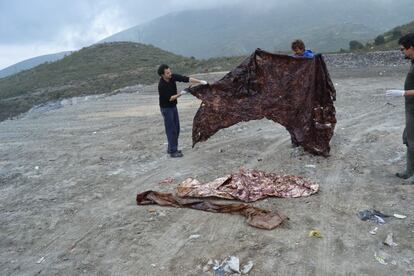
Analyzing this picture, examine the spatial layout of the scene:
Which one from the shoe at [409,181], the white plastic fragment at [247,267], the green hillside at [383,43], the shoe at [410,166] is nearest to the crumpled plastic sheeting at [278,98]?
the shoe at [410,166]

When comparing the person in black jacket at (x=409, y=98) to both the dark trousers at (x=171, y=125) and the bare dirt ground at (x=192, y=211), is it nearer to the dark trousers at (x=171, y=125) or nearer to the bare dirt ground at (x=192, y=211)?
→ the bare dirt ground at (x=192, y=211)

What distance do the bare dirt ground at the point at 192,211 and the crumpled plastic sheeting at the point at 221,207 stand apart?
0.11m

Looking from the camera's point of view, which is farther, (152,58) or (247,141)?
(152,58)

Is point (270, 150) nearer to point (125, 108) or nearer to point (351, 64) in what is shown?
point (125, 108)

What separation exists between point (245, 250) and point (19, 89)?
44450mm

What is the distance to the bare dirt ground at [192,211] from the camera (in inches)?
184

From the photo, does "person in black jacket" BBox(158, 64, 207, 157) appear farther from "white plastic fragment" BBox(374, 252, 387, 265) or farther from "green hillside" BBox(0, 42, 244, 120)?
"green hillside" BBox(0, 42, 244, 120)

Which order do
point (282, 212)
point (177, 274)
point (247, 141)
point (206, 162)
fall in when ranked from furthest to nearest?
A: point (247, 141) → point (206, 162) → point (282, 212) → point (177, 274)

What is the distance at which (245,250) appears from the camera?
187 inches

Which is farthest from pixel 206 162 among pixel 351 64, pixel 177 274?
pixel 351 64

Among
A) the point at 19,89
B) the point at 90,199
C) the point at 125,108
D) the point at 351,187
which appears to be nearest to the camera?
the point at 351,187

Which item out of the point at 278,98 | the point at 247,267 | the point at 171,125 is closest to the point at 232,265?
the point at 247,267

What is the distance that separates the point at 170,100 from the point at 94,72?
125 ft

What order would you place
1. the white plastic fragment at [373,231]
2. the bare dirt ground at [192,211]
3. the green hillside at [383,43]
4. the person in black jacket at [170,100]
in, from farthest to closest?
the green hillside at [383,43]
the person in black jacket at [170,100]
the white plastic fragment at [373,231]
the bare dirt ground at [192,211]
